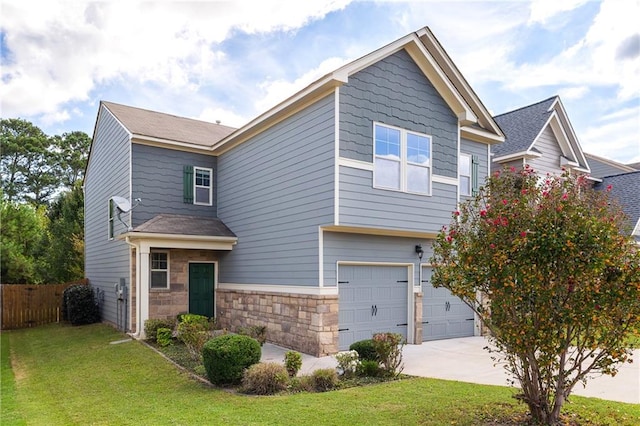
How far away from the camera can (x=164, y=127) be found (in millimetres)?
15766

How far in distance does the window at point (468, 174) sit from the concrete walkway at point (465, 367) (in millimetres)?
4461

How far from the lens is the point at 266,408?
6227 mm

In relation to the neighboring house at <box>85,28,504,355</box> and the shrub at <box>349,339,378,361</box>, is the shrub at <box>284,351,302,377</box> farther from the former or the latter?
the neighboring house at <box>85,28,504,355</box>

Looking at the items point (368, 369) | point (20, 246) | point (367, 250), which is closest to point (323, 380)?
point (368, 369)

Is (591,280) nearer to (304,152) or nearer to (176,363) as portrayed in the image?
(304,152)

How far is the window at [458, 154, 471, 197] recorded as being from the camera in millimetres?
13662

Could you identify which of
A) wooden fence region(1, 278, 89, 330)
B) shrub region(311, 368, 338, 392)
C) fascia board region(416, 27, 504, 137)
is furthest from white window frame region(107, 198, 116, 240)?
Result: fascia board region(416, 27, 504, 137)

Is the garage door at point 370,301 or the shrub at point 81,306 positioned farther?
the shrub at point 81,306

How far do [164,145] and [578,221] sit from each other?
12476 mm

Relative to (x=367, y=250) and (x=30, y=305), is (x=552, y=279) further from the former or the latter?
(x=30, y=305)

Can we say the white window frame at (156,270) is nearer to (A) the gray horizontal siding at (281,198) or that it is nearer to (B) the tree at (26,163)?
(A) the gray horizontal siding at (281,198)

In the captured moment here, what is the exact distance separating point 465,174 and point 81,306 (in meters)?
14.1

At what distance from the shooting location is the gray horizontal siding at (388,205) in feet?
32.2

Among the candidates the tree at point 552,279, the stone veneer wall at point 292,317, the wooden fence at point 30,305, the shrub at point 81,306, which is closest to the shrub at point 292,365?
the stone veneer wall at point 292,317
